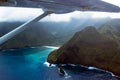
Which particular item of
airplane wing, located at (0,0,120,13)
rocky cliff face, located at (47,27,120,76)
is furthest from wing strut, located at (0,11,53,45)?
rocky cliff face, located at (47,27,120,76)

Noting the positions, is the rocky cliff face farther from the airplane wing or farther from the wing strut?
the airplane wing

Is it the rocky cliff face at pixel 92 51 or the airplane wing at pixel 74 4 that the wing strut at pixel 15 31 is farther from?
the rocky cliff face at pixel 92 51

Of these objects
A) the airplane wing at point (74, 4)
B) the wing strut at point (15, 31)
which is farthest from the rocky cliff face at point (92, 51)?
the airplane wing at point (74, 4)

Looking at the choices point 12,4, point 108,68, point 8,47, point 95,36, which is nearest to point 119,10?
point 12,4

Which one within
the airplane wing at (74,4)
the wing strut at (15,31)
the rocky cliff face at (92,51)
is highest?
the airplane wing at (74,4)

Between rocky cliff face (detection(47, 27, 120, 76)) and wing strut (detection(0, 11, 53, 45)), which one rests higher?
wing strut (detection(0, 11, 53, 45))

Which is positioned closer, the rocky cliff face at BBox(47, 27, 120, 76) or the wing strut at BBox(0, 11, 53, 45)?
the wing strut at BBox(0, 11, 53, 45)

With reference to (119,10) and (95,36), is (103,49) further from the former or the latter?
(119,10)

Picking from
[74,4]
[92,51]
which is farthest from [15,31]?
[92,51]

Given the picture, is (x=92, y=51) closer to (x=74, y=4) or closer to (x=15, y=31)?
(x=15, y=31)
